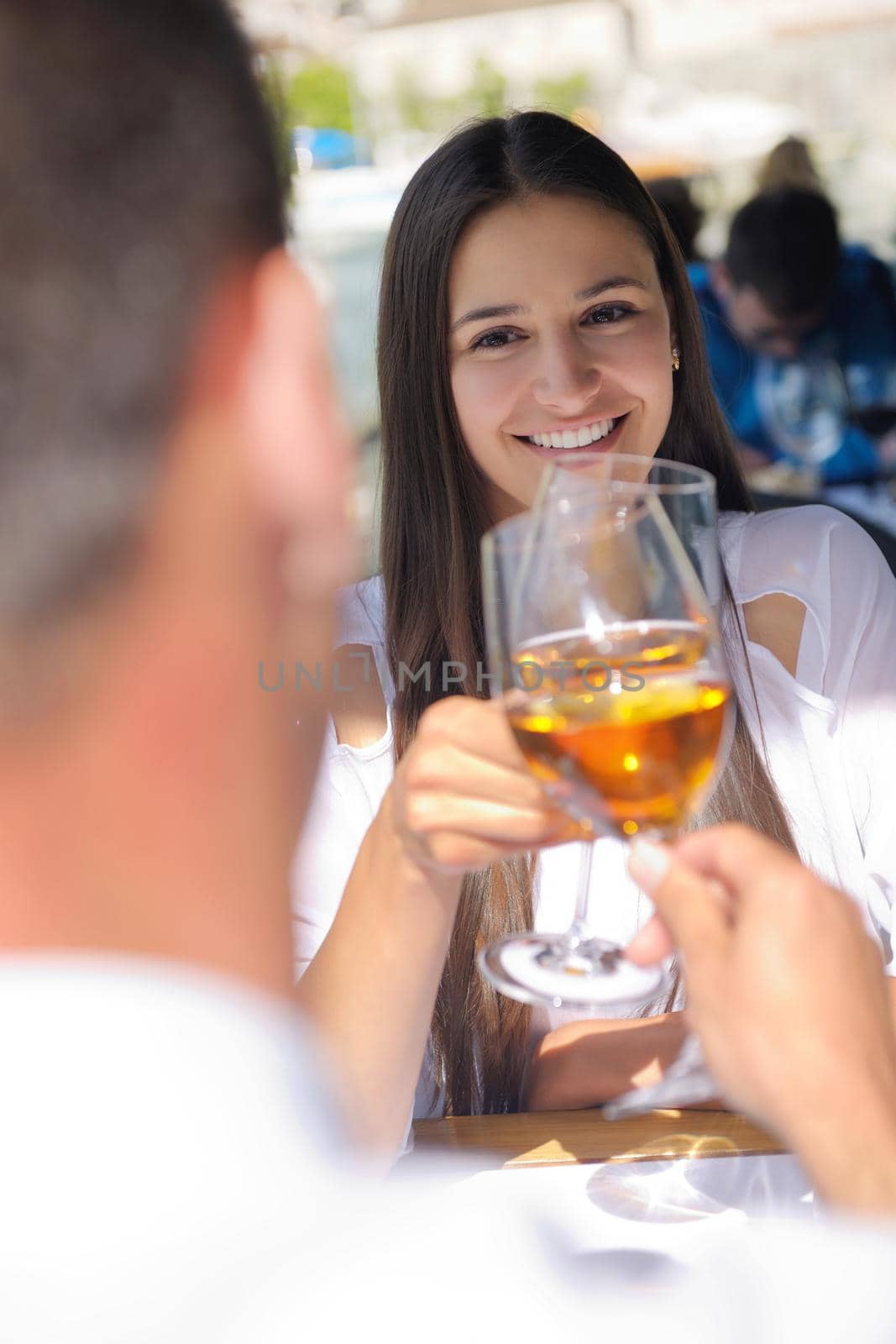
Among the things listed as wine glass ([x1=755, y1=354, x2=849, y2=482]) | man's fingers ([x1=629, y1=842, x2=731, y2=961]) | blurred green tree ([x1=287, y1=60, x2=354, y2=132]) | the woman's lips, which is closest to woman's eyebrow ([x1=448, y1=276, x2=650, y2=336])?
the woman's lips

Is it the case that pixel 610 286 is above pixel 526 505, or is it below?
above

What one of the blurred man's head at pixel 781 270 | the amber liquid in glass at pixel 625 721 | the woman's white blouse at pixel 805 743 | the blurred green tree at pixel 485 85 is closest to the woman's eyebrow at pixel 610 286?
the woman's white blouse at pixel 805 743

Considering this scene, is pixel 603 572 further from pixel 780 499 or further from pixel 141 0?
pixel 780 499

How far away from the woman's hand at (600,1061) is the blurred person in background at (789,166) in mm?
4623

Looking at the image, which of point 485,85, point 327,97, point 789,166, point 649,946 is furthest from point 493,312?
point 327,97

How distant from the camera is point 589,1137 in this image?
139cm

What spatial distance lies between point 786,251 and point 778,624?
3.08 m

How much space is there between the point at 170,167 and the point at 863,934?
22.0 inches

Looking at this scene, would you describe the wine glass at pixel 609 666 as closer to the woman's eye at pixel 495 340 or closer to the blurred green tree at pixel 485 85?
the woman's eye at pixel 495 340

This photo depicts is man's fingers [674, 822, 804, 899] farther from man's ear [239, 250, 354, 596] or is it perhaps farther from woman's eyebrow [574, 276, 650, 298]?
woman's eyebrow [574, 276, 650, 298]

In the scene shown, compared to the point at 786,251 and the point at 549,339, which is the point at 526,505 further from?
the point at 786,251

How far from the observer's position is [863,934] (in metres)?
0.78

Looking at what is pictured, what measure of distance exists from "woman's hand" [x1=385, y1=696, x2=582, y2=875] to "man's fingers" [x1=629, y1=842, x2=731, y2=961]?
259 mm

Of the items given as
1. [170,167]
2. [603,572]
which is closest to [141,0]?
[170,167]
